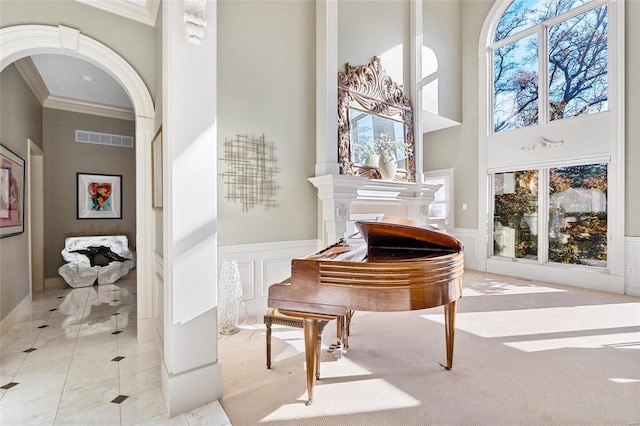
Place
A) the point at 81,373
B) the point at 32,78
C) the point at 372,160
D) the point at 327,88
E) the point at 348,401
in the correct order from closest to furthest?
1. the point at 348,401
2. the point at 81,373
3. the point at 327,88
4. the point at 32,78
5. the point at 372,160

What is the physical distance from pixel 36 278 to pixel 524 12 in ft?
30.4

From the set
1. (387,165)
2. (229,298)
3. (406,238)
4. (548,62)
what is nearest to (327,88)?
(387,165)

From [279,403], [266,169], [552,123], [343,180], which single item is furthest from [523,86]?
[279,403]

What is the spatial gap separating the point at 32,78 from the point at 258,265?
12.8ft

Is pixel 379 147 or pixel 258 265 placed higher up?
pixel 379 147

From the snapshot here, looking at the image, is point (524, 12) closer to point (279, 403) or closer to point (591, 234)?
point (591, 234)

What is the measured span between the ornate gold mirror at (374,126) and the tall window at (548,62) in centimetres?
220

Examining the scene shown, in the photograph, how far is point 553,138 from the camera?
17.1 feet

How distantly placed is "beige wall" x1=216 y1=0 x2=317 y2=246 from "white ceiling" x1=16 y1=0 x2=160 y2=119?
81 cm

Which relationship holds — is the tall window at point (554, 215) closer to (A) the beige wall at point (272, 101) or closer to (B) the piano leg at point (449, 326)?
(A) the beige wall at point (272, 101)

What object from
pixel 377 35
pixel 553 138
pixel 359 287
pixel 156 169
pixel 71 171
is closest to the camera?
pixel 359 287

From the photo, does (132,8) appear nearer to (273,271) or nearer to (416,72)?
(273,271)

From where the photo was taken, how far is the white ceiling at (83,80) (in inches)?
111

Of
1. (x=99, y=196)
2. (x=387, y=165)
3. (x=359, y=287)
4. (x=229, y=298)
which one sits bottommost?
(x=229, y=298)
